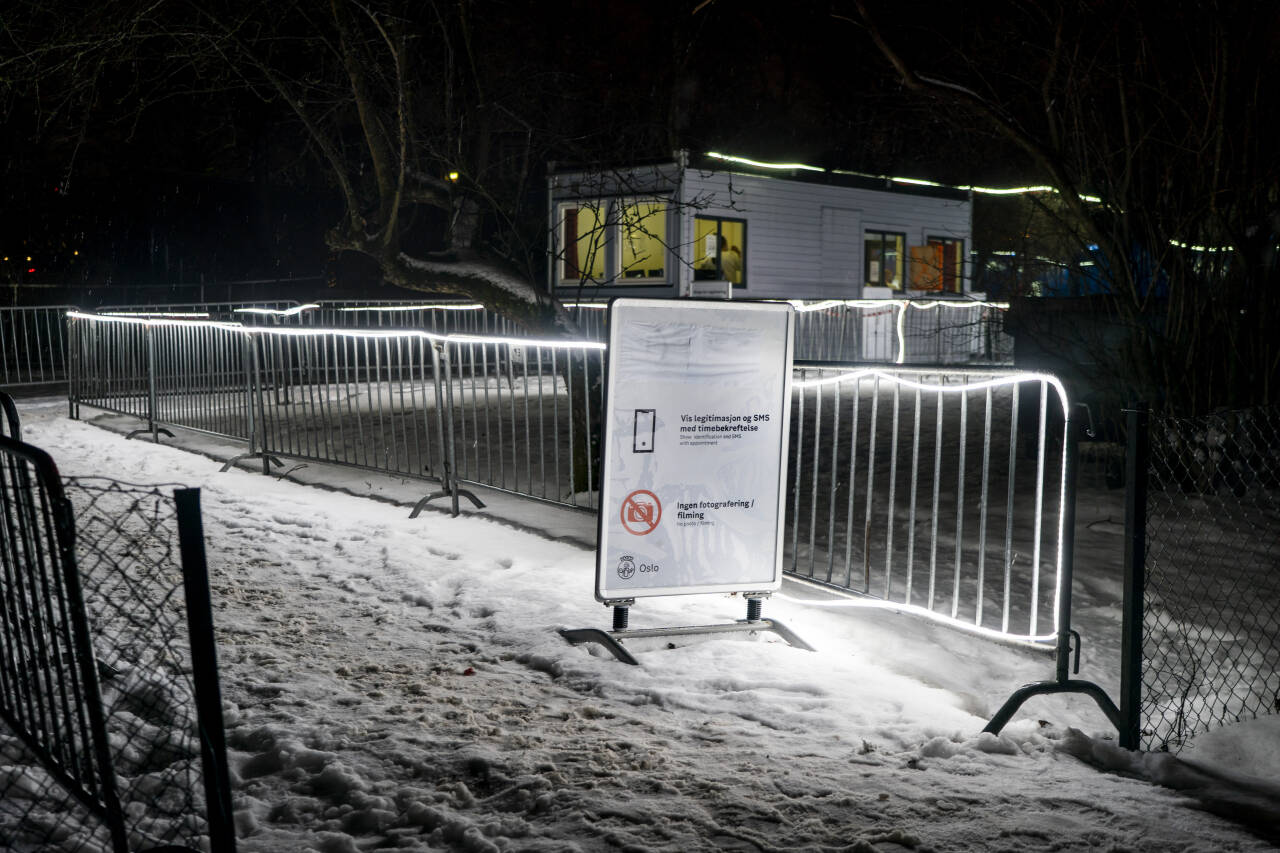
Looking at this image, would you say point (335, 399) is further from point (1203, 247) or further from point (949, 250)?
point (949, 250)

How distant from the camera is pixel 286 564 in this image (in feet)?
23.9

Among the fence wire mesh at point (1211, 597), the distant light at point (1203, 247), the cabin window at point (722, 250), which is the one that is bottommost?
the fence wire mesh at point (1211, 597)

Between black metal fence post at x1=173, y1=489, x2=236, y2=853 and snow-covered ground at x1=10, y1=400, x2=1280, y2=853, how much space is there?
1.35 feet

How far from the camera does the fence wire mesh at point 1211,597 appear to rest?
527cm

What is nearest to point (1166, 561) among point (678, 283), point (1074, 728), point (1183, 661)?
point (1183, 661)

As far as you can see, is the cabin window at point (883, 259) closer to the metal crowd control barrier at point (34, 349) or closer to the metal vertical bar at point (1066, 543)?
the metal crowd control barrier at point (34, 349)

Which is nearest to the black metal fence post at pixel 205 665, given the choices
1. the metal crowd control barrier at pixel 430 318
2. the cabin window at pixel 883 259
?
the metal crowd control barrier at pixel 430 318

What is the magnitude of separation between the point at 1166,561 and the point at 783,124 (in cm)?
3324

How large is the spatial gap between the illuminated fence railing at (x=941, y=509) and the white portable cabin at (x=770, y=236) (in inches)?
407

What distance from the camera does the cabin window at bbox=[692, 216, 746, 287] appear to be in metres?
24.4

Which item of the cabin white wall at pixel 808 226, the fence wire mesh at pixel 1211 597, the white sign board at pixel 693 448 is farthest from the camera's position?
the cabin white wall at pixel 808 226

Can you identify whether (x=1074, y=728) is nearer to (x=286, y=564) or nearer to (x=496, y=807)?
(x=496, y=807)

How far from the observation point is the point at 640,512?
5.76m

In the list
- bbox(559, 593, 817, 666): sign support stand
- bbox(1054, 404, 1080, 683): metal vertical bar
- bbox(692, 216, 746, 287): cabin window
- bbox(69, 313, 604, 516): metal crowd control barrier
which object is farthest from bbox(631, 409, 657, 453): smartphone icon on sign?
bbox(692, 216, 746, 287): cabin window
